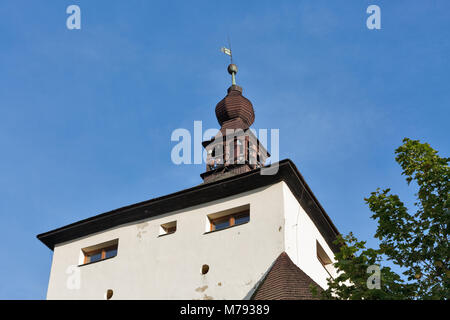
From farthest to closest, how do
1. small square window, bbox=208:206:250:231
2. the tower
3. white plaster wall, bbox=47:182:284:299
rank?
the tower, small square window, bbox=208:206:250:231, white plaster wall, bbox=47:182:284:299

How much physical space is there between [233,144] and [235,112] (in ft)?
10.00

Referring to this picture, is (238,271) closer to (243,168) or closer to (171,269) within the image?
(171,269)

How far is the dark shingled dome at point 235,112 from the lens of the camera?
101 ft

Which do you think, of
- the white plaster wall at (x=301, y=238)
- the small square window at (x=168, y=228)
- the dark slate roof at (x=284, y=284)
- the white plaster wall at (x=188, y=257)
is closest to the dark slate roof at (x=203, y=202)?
the white plaster wall at (x=188, y=257)

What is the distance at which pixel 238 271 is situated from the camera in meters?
18.8

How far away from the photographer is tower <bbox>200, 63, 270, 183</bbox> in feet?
89.4

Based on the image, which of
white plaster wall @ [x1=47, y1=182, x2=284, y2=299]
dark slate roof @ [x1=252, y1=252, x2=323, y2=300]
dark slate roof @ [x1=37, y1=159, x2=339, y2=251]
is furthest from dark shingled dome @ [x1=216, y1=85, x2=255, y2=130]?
dark slate roof @ [x1=252, y1=252, x2=323, y2=300]

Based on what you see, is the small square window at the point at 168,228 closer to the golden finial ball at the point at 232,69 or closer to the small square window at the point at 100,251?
the small square window at the point at 100,251

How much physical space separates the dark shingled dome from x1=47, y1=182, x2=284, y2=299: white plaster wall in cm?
1026

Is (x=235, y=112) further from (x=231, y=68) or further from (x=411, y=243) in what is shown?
(x=411, y=243)

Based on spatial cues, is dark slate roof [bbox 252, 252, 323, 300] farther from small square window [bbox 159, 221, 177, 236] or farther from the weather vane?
the weather vane
